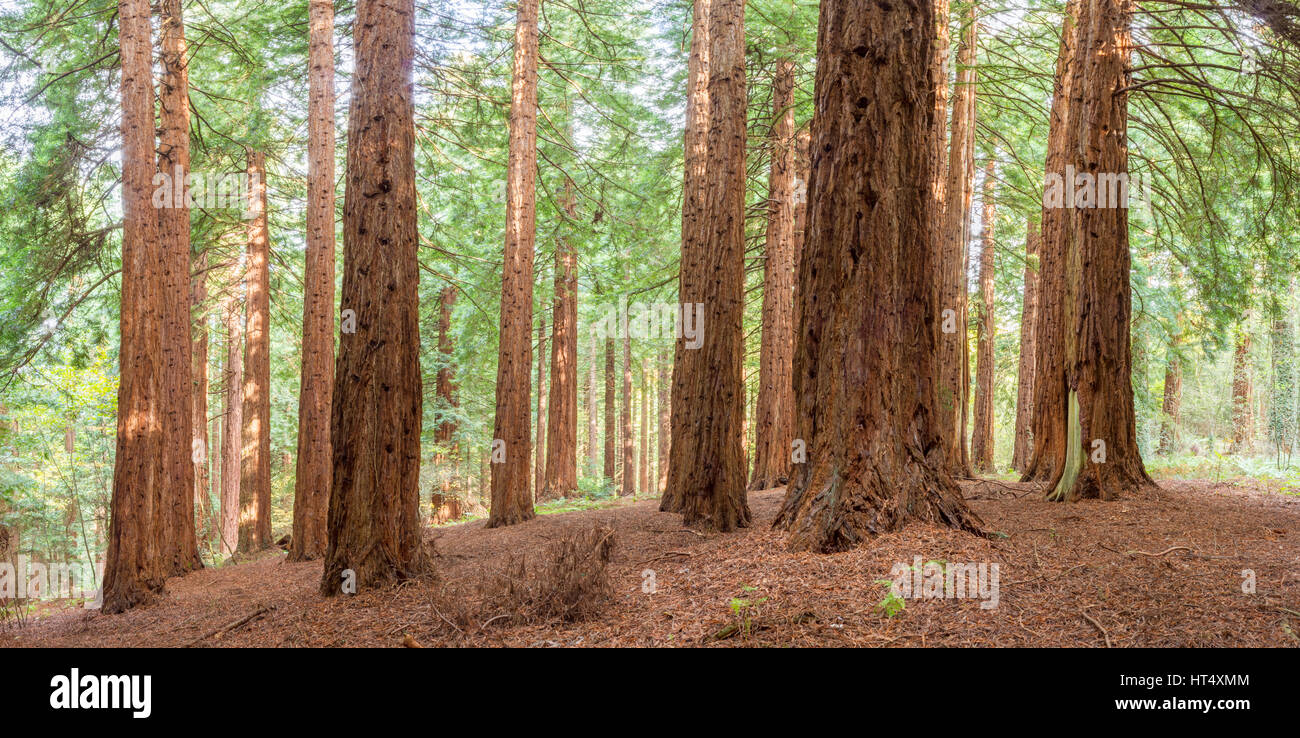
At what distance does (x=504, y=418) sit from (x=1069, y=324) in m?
8.31

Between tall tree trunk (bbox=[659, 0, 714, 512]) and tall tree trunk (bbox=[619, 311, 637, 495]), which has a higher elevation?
tall tree trunk (bbox=[659, 0, 714, 512])

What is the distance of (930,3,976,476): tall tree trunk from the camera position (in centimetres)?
1241

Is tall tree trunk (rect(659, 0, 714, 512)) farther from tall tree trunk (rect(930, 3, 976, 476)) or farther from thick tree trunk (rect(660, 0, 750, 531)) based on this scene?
tall tree trunk (rect(930, 3, 976, 476))

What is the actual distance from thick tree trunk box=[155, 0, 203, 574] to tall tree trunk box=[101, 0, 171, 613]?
2006 millimetres

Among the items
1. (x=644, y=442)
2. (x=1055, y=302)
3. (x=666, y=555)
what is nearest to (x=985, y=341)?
(x=1055, y=302)

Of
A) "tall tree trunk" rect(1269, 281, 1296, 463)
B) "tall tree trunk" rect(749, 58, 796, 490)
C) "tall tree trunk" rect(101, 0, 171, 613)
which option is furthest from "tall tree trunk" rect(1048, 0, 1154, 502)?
"tall tree trunk" rect(1269, 281, 1296, 463)

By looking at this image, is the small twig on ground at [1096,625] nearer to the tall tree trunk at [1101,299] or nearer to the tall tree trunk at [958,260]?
the tall tree trunk at [1101,299]

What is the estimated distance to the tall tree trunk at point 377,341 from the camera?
6324mm

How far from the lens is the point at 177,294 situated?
410 inches

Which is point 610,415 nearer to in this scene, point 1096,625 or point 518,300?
point 518,300

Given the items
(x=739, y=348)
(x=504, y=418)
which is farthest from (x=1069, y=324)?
(x=504, y=418)

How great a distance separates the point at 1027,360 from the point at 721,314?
1398 centimetres

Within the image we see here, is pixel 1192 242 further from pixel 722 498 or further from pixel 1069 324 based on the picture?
pixel 722 498

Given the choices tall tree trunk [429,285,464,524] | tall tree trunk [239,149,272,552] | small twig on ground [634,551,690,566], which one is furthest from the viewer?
tall tree trunk [429,285,464,524]
